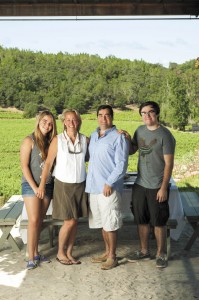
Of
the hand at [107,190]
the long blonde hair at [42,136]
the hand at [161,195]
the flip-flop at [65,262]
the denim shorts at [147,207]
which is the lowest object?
the flip-flop at [65,262]

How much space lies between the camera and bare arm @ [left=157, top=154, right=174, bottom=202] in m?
4.10

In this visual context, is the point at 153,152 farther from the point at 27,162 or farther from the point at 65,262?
the point at 65,262

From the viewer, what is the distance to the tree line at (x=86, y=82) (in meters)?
9.98

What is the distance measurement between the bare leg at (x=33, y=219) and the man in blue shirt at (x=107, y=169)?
1.41 ft

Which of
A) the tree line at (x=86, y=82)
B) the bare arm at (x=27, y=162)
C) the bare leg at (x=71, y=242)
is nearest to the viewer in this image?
the bare arm at (x=27, y=162)

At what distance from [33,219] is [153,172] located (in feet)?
3.32

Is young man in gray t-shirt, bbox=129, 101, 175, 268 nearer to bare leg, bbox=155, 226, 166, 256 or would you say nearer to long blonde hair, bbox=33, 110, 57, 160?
bare leg, bbox=155, 226, 166, 256

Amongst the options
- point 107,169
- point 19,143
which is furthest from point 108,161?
point 19,143

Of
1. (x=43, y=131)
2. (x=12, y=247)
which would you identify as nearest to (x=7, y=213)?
(x=12, y=247)

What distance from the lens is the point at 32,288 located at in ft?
12.7

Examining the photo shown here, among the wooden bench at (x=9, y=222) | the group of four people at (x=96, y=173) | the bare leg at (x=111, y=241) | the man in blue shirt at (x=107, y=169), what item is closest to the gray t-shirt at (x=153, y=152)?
the group of four people at (x=96, y=173)

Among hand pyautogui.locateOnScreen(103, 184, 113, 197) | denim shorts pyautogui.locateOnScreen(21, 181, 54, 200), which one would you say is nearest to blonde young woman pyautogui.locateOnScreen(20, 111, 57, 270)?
denim shorts pyautogui.locateOnScreen(21, 181, 54, 200)

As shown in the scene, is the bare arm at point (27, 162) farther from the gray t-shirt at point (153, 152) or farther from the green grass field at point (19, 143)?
the green grass field at point (19, 143)

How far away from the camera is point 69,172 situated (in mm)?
4133
